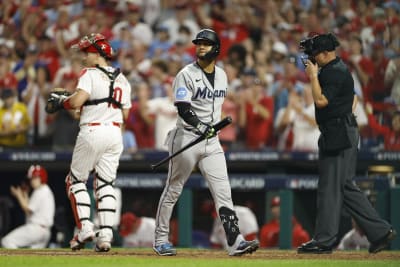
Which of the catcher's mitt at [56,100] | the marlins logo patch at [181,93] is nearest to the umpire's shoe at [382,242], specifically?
the marlins logo patch at [181,93]

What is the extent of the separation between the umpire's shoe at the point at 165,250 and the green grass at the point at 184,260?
0.26 ft

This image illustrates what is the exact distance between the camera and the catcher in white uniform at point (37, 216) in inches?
579

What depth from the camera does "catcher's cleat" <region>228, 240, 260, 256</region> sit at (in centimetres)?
927

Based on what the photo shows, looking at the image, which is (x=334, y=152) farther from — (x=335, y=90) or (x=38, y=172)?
(x=38, y=172)

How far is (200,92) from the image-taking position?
941 cm

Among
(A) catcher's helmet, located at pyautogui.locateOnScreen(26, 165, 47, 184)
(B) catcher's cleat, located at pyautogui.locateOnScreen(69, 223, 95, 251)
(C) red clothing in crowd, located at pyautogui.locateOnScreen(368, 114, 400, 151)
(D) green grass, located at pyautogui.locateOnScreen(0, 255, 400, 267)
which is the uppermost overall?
(C) red clothing in crowd, located at pyautogui.locateOnScreen(368, 114, 400, 151)

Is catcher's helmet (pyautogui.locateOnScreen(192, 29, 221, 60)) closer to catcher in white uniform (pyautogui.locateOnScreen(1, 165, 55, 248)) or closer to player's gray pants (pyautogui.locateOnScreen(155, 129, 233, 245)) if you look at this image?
player's gray pants (pyautogui.locateOnScreen(155, 129, 233, 245))

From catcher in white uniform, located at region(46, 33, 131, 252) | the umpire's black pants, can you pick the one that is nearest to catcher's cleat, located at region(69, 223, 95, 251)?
catcher in white uniform, located at region(46, 33, 131, 252)

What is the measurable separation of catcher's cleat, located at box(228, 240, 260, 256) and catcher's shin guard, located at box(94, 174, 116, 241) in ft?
3.76

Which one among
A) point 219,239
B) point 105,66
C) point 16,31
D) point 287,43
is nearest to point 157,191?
point 219,239

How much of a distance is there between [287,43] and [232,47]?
85 centimetres

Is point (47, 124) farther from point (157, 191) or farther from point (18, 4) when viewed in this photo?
point (18, 4)

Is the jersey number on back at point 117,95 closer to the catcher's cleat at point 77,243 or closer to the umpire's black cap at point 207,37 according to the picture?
the umpire's black cap at point 207,37

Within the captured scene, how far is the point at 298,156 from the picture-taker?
45.6 feet
